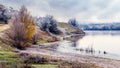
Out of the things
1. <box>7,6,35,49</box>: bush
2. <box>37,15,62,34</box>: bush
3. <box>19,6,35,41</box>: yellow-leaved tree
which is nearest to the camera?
<box>7,6,35,49</box>: bush

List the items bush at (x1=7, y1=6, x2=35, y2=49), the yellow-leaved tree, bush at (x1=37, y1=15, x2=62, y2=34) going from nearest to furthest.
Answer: bush at (x1=7, y1=6, x2=35, y2=49), the yellow-leaved tree, bush at (x1=37, y1=15, x2=62, y2=34)

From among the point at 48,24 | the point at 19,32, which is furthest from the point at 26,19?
the point at 48,24

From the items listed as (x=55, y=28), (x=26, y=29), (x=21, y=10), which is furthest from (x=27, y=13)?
(x=55, y=28)

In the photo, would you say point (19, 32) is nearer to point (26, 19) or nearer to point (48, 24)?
point (26, 19)

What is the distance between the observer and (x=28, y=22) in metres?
103

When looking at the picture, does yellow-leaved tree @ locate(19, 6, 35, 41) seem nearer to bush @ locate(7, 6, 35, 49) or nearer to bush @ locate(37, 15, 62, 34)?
bush @ locate(7, 6, 35, 49)

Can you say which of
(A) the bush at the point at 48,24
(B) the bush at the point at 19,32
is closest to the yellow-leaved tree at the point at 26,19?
(B) the bush at the point at 19,32

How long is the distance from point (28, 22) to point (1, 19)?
79.7 meters

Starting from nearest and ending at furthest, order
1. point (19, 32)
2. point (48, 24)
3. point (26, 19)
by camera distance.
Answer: point (19, 32) → point (26, 19) → point (48, 24)

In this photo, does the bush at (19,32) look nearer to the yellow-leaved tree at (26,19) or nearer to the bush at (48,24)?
the yellow-leaved tree at (26,19)

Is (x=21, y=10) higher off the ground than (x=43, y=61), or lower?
higher

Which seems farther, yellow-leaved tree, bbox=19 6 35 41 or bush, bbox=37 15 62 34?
bush, bbox=37 15 62 34

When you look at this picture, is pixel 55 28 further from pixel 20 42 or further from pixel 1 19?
pixel 20 42

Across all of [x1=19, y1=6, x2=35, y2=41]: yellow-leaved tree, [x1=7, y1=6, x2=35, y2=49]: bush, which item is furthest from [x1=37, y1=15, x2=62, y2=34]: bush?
[x1=7, y1=6, x2=35, y2=49]: bush
